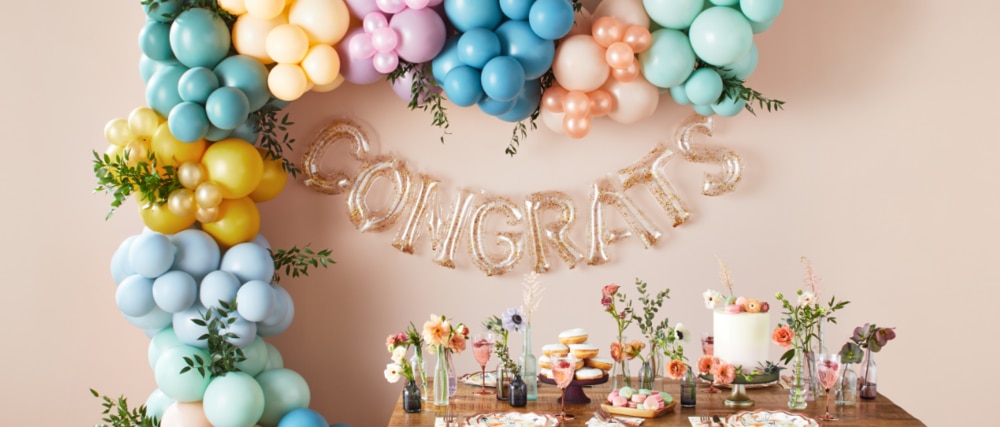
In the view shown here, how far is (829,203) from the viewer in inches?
129

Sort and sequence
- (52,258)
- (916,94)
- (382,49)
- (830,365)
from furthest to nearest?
(916,94)
(52,258)
(382,49)
(830,365)

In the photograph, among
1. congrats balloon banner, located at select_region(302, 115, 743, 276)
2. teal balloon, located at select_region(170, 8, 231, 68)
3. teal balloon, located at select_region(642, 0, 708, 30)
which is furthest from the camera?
congrats balloon banner, located at select_region(302, 115, 743, 276)

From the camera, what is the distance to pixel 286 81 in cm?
271

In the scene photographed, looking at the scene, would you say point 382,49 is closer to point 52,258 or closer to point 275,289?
point 275,289

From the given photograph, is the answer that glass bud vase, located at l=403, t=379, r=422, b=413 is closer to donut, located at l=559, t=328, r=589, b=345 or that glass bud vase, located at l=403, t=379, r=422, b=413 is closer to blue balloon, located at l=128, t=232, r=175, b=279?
donut, located at l=559, t=328, r=589, b=345

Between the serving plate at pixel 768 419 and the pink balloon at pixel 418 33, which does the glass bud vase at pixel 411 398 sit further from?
the pink balloon at pixel 418 33

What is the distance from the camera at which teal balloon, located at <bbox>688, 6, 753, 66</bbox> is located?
8.91ft

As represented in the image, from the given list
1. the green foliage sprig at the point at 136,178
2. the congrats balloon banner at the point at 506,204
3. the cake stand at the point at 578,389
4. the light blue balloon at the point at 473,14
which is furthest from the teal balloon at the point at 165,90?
the cake stand at the point at 578,389

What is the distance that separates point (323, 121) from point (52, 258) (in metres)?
0.99

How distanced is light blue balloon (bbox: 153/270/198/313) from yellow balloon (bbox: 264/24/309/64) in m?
0.69

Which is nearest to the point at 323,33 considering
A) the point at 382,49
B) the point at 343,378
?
the point at 382,49

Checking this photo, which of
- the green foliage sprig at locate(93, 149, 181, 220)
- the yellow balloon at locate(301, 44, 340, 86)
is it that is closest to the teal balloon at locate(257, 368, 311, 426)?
the green foliage sprig at locate(93, 149, 181, 220)

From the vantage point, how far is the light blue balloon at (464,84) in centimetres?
269

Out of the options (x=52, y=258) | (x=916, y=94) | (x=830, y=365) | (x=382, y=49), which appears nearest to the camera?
(x=830, y=365)
